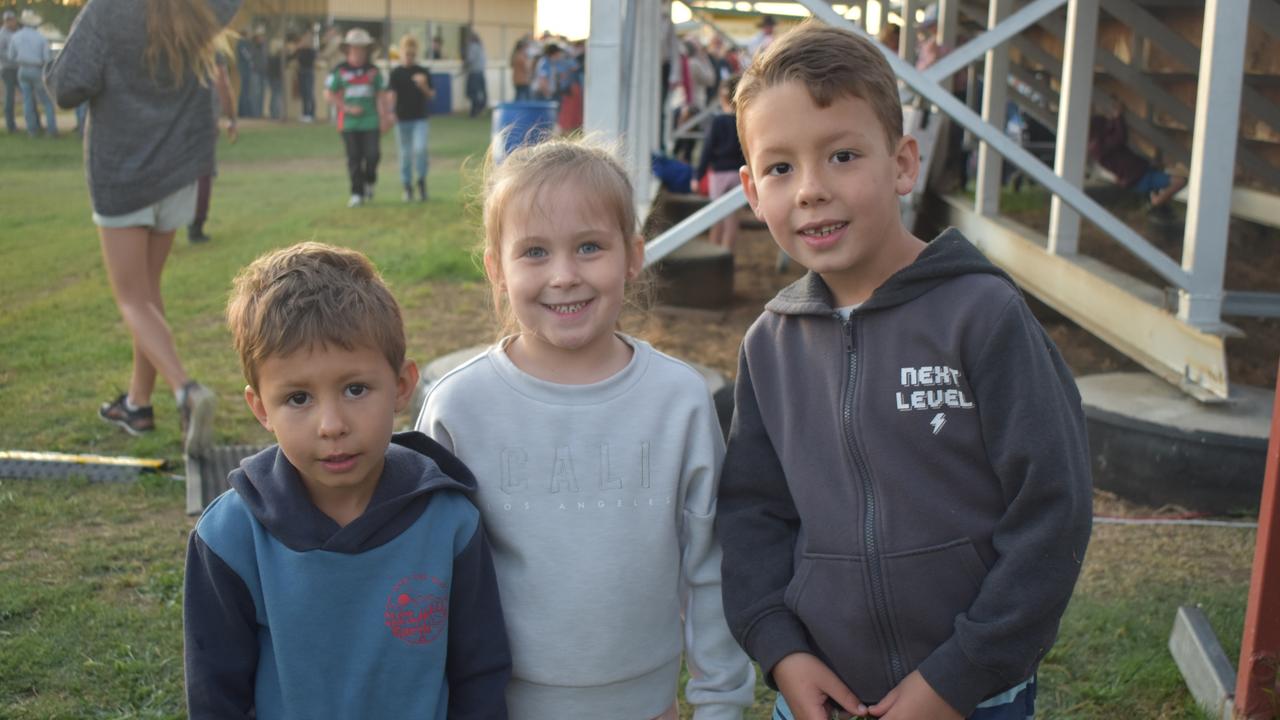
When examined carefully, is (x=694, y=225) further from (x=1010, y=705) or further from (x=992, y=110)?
→ (x=992, y=110)

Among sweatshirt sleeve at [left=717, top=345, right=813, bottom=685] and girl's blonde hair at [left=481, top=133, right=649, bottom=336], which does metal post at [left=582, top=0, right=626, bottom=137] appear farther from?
sweatshirt sleeve at [left=717, top=345, right=813, bottom=685]

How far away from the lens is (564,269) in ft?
6.69

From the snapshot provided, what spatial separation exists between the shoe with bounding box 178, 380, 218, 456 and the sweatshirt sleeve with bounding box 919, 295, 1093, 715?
3639mm

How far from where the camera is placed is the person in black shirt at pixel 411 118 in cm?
1476

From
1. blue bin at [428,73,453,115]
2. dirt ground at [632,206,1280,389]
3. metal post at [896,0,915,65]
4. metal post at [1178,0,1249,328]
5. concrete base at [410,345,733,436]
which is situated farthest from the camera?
blue bin at [428,73,453,115]

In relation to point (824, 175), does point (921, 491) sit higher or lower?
lower

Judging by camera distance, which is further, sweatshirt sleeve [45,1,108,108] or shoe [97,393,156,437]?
shoe [97,393,156,437]

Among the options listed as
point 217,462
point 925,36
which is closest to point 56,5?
point 217,462

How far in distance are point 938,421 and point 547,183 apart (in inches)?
29.0

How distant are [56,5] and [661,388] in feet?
17.8

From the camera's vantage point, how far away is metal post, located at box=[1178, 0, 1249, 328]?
15.6 feet

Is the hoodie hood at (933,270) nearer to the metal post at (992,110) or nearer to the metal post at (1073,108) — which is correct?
the metal post at (1073,108)

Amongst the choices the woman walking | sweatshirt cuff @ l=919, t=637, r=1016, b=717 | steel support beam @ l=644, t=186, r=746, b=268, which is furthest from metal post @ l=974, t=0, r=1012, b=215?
sweatshirt cuff @ l=919, t=637, r=1016, b=717

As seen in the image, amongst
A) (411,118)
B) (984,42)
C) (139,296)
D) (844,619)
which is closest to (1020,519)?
(844,619)
